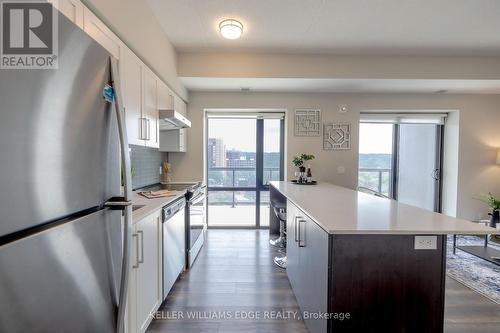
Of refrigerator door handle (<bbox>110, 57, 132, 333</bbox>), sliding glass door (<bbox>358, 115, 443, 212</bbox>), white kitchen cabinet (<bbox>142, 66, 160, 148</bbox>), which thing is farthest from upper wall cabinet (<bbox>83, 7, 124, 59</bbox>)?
sliding glass door (<bbox>358, 115, 443, 212</bbox>)

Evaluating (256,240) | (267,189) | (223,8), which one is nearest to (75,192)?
(223,8)

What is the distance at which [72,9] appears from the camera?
128cm

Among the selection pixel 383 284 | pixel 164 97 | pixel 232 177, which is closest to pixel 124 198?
pixel 383 284

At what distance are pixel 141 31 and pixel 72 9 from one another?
3.27 feet

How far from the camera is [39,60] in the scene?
0.62m

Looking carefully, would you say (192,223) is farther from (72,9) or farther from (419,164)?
(419,164)

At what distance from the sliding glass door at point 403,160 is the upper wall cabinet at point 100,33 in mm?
4175

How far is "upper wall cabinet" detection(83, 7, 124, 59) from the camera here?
1.40 metres

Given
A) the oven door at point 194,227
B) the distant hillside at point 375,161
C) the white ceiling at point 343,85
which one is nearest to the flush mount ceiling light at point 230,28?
the white ceiling at point 343,85

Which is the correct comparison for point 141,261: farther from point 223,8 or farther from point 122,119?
point 223,8

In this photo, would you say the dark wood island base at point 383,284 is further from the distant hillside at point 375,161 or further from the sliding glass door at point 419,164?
the sliding glass door at point 419,164

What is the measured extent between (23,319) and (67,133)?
48 cm

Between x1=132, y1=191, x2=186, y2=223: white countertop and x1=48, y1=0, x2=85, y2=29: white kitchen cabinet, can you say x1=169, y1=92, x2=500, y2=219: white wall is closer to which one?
x1=132, y1=191, x2=186, y2=223: white countertop

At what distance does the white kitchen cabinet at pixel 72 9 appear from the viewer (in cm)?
120
